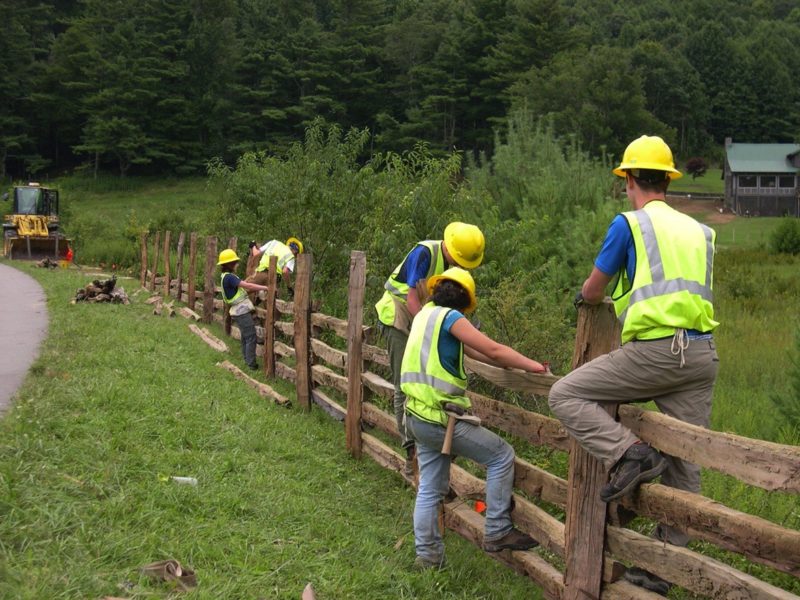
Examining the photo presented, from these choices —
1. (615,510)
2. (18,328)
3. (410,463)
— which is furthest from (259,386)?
(615,510)

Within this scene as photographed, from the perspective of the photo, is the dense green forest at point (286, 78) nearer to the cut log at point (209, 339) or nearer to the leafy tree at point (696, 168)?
the leafy tree at point (696, 168)

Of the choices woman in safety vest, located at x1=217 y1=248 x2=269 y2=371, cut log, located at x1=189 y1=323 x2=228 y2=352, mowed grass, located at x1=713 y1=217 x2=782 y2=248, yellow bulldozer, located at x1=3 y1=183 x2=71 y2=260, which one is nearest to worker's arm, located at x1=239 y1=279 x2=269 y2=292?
woman in safety vest, located at x1=217 y1=248 x2=269 y2=371

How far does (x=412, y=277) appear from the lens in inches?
254

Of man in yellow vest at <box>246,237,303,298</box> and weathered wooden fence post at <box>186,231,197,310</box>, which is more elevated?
man in yellow vest at <box>246,237,303,298</box>

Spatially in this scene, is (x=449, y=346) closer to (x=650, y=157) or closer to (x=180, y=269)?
(x=650, y=157)

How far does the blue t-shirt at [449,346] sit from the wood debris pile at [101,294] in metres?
14.5

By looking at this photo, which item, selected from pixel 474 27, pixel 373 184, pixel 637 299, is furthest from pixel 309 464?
pixel 474 27

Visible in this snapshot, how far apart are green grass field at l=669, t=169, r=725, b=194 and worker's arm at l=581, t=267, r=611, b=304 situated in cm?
6365

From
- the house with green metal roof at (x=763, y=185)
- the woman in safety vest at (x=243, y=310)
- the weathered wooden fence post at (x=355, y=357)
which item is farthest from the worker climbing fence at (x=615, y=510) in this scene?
the house with green metal roof at (x=763, y=185)

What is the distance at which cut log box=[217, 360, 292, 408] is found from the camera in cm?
992

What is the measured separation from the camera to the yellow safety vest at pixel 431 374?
528 cm

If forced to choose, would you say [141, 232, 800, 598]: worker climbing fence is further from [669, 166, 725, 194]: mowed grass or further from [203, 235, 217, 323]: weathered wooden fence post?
[669, 166, 725, 194]: mowed grass

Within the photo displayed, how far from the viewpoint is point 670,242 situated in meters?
4.17

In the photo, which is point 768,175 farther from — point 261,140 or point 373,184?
point 373,184
